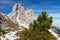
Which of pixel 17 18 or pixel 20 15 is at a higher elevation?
pixel 20 15

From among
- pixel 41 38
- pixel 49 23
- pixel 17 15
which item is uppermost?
pixel 17 15

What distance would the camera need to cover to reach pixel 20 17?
129 meters

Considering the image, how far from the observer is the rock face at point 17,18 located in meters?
54.9

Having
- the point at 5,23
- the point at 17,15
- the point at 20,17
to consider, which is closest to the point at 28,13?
the point at 20,17

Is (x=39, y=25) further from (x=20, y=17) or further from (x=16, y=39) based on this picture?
(x=20, y=17)

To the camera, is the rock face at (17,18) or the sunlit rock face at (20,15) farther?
the sunlit rock face at (20,15)

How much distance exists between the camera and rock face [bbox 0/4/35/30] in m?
54.9

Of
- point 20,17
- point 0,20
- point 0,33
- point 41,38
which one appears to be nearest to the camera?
point 41,38

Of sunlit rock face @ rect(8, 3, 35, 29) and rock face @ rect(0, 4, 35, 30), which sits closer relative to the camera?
rock face @ rect(0, 4, 35, 30)

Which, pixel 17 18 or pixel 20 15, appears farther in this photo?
pixel 20 15

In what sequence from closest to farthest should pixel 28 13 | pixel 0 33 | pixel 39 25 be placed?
1. pixel 39 25
2. pixel 0 33
3. pixel 28 13

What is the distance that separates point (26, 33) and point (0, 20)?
1804cm

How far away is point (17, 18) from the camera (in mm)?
123688

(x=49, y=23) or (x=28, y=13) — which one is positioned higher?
(x=28, y=13)
